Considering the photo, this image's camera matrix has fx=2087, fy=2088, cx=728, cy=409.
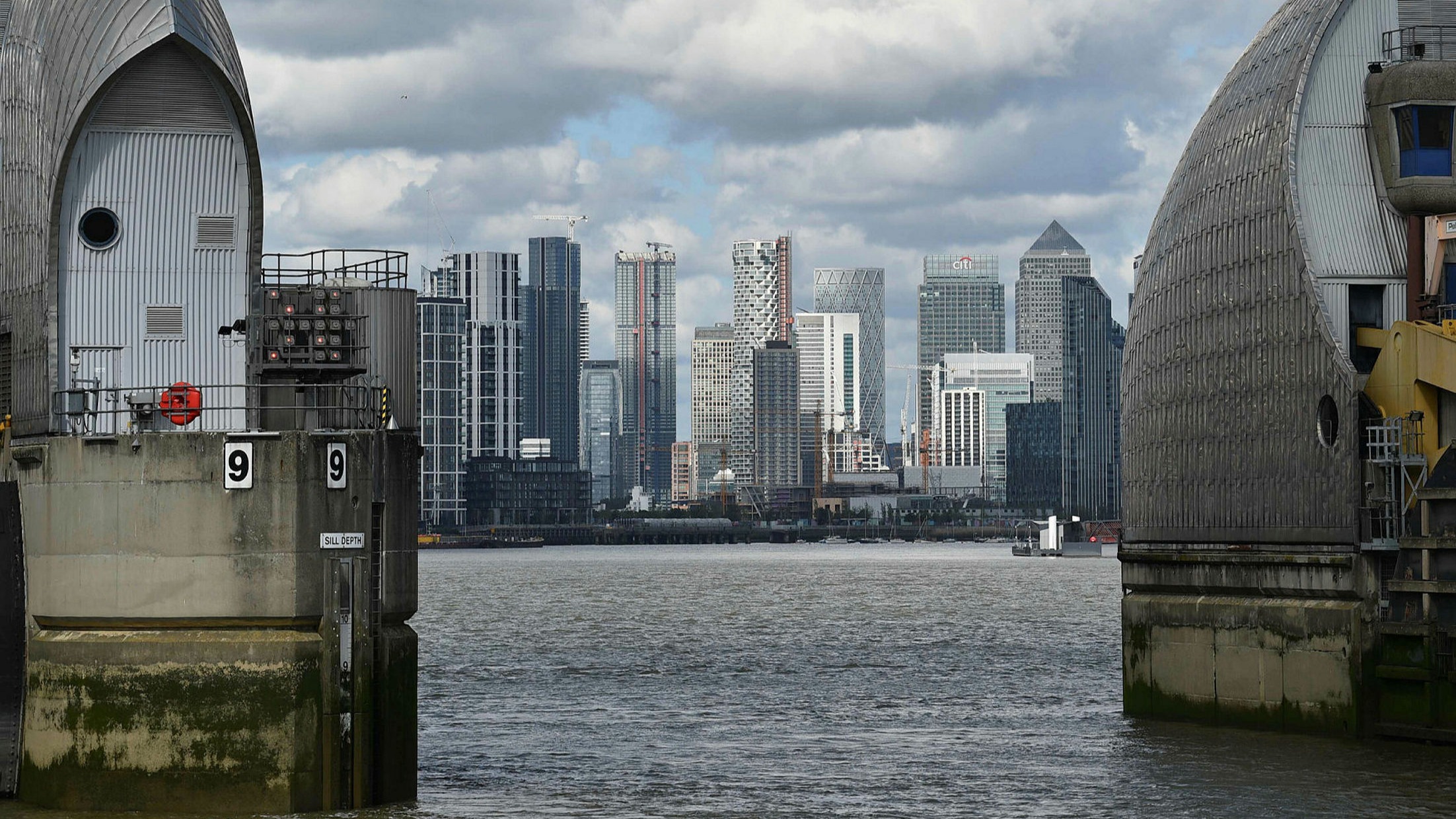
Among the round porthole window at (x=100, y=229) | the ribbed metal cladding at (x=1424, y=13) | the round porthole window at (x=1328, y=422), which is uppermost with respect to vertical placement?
the ribbed metal cladding at (x=1424, y=13)

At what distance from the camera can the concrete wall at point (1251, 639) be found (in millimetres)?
44562

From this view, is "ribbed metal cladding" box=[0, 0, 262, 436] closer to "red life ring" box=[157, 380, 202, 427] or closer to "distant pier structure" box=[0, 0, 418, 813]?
"distant pier structure" box=[0, 0, 418, 813]

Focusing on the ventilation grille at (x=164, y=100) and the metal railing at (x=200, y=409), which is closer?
the metal railing at (x=200, y=409)

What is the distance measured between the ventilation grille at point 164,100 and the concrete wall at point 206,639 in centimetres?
723

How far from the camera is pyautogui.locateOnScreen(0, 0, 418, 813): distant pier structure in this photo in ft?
116

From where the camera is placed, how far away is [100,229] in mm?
40562

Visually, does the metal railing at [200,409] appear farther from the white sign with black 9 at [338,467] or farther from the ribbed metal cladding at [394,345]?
the white sign with black 9 at [338,467]

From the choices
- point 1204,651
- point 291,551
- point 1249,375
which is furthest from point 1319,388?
point 291,551

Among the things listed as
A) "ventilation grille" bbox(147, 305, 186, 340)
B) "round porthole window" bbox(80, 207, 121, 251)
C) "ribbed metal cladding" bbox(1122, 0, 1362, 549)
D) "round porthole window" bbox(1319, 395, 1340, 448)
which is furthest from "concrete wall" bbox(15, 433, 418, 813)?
"round porthole window" bbox(1319, 395, 1340, 448)

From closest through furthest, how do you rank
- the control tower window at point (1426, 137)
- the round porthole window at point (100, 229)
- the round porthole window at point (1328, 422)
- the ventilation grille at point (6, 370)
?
the round porthole window at point (100, 229) < the ventilation grille at point (6, 370) < the round porthole window at point (1328, 422) < the control tower window at point (1426, 137)

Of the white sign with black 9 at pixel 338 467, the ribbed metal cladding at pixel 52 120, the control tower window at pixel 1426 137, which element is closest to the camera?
the white sign with black 9 at pixel 338 467

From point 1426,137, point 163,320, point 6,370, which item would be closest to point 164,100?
point 163,320

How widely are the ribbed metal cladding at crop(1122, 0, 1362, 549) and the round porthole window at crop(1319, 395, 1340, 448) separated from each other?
16cm

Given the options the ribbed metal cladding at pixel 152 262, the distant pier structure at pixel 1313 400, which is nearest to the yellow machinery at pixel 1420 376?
the distant pier structure at pixel 1313 400
